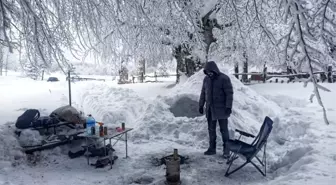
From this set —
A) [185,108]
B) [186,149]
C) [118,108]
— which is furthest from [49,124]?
[185,108]

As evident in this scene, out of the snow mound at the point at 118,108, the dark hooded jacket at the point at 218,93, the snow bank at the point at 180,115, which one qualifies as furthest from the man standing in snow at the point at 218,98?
the snow mound at the point at 118,108

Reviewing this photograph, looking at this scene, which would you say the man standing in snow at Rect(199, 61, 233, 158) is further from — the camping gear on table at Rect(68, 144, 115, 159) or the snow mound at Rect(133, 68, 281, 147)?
the camping gear on table at Rect(68, 144, 115, 159)

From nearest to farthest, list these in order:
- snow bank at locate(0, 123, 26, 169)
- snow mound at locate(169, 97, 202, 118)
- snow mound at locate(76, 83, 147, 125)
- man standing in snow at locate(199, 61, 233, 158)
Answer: snow bank at locate(0, 123, 26, 169) < man standing in snow at locate(199, 61, 233, 158) < snow mound at locate(169, 97, 202, 118) < snow mound at locate(76, 83, 147, 125)

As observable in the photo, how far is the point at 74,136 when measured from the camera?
637 cm

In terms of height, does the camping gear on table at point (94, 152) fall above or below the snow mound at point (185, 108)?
below

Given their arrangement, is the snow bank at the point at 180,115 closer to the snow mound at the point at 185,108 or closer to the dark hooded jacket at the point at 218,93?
the snow mound at the point at 185,108

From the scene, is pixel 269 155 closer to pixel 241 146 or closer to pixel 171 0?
pixel 241 146

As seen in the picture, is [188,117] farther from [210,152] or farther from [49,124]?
[49,124]

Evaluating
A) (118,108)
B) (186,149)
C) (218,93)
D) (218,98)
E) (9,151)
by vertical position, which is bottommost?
(186,149)

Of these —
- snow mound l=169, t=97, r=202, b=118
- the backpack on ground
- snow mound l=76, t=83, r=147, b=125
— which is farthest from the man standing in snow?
the backpack on ground

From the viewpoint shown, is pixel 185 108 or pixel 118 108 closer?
pixel 185 108

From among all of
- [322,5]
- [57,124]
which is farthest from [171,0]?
[57,124]

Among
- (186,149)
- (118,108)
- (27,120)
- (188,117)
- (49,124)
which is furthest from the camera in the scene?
(118,108)

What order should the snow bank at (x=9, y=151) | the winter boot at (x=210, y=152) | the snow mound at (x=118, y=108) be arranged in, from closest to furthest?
1. the snow bank at (x=9, y=151)
2. the winter boot at (x=210, y=152)
3. the snow mound at (x=118, y=108)
